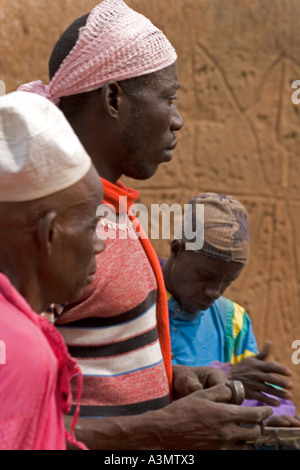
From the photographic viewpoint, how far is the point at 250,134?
20.6 feet

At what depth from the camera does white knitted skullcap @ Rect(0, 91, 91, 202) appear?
1.80 m

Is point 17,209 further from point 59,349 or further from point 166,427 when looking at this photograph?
point 166,427

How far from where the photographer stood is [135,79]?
2.51 metres

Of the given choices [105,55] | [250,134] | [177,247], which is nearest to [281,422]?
[105,55]

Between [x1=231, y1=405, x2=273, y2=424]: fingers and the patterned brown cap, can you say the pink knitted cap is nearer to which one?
[x1=231, y1=405, x2=273, y2=424]: fingers

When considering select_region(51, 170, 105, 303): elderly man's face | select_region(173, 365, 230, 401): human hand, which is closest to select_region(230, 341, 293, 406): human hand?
select_region(173, 365, 230, 401): human hand

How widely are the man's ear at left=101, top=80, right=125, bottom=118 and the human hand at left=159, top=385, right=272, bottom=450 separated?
0.89 meters

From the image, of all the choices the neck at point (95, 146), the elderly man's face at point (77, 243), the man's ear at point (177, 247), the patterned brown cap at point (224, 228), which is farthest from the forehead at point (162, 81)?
the man's ear at point (177, 247)

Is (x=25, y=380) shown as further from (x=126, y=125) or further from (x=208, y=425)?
(x=126, y=125)

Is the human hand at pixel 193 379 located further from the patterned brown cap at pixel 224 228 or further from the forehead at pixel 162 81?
the patterned brown cap at pixel 224 228

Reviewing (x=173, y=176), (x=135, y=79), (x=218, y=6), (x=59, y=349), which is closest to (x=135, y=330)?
(x=59, y=349)

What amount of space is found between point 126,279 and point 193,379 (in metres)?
0.44
